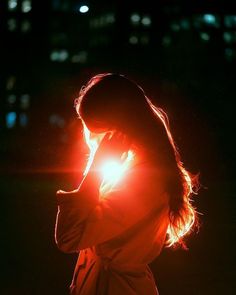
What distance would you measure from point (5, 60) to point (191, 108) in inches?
206

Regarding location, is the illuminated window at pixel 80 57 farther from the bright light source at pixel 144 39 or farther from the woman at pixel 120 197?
the woman at pixel 120 197

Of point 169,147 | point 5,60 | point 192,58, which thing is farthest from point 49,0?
point 169,147

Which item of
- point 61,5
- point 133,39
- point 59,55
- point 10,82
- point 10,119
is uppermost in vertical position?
point 61,5

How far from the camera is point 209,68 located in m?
10.9

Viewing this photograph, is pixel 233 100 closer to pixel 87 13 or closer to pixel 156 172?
pixel 87 13

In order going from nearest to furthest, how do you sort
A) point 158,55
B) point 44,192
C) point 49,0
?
point 44,192 < point 158,55 < point 49,0

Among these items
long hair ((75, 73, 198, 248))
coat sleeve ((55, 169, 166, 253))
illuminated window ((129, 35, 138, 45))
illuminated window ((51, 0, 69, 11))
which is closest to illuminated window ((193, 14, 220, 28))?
illuminated window ((129, 35, 138, 45))

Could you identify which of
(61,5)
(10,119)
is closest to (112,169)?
(10,119)

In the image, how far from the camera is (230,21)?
482 inches

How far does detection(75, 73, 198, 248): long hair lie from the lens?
4.78ft

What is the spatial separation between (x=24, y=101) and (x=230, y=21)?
618cm

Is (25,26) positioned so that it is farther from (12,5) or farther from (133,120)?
(133,120)

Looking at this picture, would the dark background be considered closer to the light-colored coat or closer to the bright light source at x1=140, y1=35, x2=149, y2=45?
the bright light source at x1=140, y1=35, x2=149, y2=45

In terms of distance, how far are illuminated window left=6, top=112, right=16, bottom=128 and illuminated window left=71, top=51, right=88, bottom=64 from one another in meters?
2.33
